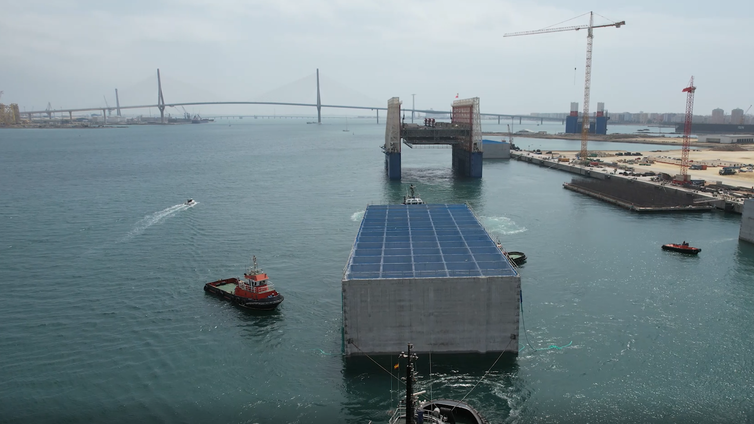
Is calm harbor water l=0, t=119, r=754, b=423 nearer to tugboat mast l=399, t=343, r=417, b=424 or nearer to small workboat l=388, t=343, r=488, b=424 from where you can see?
small workboat l=388, t=343, r=488, b=424

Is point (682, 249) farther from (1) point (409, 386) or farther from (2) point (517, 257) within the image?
(1) point (409, 386)

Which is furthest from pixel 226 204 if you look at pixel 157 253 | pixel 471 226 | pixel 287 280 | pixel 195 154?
pixel 195 154

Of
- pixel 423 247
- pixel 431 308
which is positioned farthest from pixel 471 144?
pixel 431 308

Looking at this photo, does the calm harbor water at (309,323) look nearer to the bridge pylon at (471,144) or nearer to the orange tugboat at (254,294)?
the orange tugboat at (254,294)

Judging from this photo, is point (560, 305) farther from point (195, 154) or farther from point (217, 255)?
point (195, 154)

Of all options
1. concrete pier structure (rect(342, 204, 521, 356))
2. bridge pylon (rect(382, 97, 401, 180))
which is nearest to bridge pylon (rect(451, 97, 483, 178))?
bridge pylon (rect(382, 97, 401, 180))
